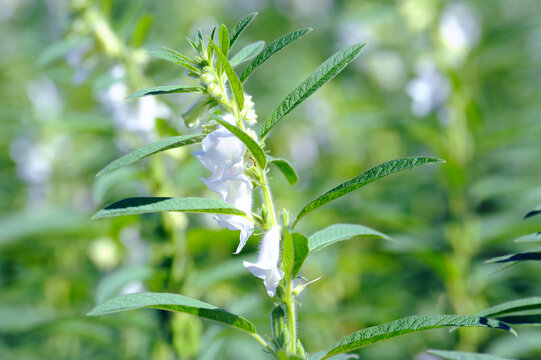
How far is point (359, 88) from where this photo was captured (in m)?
4.31

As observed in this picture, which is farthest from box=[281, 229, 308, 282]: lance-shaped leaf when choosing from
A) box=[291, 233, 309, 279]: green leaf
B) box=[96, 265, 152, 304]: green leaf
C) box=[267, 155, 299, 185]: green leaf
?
box=[96, 265, 152, 304]: green leaf

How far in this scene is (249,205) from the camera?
90 cm

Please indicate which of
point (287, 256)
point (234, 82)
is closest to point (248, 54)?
point (234, 82)

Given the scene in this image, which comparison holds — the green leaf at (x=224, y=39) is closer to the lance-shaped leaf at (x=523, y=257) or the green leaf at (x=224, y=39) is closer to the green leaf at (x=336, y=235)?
the green leaf at (x=336, y=235)

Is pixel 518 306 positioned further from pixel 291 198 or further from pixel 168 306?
pixel 291 198

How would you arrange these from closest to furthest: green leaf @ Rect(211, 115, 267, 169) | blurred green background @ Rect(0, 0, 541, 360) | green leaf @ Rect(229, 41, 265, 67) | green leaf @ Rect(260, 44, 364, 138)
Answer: green leaf @ Rect(211, 115, 267, 169)
green leaf @ Rect(260, 44, 364, 138)
green leaf @ Rect(229, 41, 265, 67)
blurred green background @ Rect(0, 0, 541, 360)

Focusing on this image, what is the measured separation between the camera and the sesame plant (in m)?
0.81

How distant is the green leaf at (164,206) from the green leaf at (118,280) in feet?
2.41

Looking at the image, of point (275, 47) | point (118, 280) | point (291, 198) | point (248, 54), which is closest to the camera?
point (275, 47)

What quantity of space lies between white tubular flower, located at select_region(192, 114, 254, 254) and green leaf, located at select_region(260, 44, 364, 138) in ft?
0.19

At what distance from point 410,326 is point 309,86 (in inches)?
14.7

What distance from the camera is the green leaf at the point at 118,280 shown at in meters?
1.51

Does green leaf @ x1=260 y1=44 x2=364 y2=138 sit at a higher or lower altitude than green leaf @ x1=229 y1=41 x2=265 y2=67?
lower

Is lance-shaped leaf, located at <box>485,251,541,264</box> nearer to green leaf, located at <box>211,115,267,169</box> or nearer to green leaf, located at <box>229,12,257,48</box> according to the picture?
green leaf, located at <box>211,115,267,169</box>
